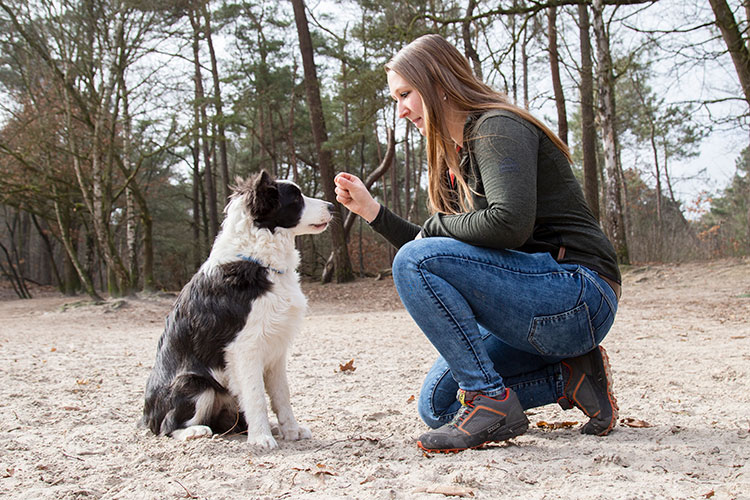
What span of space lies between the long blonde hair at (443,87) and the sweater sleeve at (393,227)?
1.46 ft

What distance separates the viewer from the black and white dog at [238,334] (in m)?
2.87

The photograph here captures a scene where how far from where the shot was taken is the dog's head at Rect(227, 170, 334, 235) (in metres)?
3.12

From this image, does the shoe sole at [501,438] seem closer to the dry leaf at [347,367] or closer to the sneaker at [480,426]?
the sneaker at [480,426]

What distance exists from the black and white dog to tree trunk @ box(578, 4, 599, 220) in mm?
12444

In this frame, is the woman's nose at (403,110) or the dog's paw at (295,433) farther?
the dog's paw at (295,433)

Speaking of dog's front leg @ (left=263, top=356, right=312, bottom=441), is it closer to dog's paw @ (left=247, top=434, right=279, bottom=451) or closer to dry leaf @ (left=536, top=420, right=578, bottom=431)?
dog's paw @ (left=247, top=434, right=279, bottom=451)

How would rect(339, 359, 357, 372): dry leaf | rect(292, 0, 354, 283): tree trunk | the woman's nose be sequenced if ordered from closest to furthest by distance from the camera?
the woman's nose, rect(339, 359, 357, 372): dry leaf, rect(292, 0, 354, 283): tree trunk

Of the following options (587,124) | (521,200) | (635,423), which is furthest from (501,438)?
(587,124)

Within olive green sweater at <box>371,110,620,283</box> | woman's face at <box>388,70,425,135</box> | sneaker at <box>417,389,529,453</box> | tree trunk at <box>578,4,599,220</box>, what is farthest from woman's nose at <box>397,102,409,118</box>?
tree trunk at <box>578,4,599,220</box>

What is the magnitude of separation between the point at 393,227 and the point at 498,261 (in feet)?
2.44

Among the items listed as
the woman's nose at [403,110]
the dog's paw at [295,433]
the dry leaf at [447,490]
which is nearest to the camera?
the dry leaf at [447,490]

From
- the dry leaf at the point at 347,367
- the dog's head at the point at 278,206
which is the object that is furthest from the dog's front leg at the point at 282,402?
the dry leaf at the point at 347,367

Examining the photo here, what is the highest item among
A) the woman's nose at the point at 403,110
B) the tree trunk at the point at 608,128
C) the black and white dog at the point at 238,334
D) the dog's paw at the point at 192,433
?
the tree trunk at the point at 608,128

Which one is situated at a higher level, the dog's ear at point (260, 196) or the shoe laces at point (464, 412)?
the dog's ear at point (260, 196)
